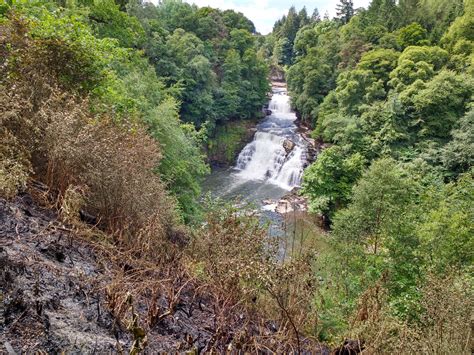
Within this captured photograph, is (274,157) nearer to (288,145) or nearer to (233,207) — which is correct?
(288,145)

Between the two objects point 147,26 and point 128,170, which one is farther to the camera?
point 147,26

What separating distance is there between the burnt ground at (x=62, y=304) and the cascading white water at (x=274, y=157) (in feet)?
60.2

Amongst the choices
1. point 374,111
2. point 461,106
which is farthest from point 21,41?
point 461,106

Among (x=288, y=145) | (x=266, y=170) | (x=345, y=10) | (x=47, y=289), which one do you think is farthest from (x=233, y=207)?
(x=345, y=10)

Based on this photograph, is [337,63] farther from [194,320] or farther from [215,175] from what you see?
[194,320]

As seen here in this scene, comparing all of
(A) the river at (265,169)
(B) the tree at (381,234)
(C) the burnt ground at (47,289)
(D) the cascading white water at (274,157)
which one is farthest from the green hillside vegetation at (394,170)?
(C) the burnt ground at (47,289)

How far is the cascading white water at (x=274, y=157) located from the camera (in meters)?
22.0

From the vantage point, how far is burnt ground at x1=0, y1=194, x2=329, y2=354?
211cm

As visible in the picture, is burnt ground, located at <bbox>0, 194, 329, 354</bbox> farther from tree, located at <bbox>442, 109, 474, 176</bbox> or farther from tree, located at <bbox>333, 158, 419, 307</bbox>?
tree, located at <bbox>442, 109, 474, 176</bbox>

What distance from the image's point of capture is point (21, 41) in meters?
4.33

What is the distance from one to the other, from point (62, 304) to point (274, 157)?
21665 mm

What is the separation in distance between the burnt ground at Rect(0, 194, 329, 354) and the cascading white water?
1834 cm

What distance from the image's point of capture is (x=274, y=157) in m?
23.6

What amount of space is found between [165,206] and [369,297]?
9.32 feet
